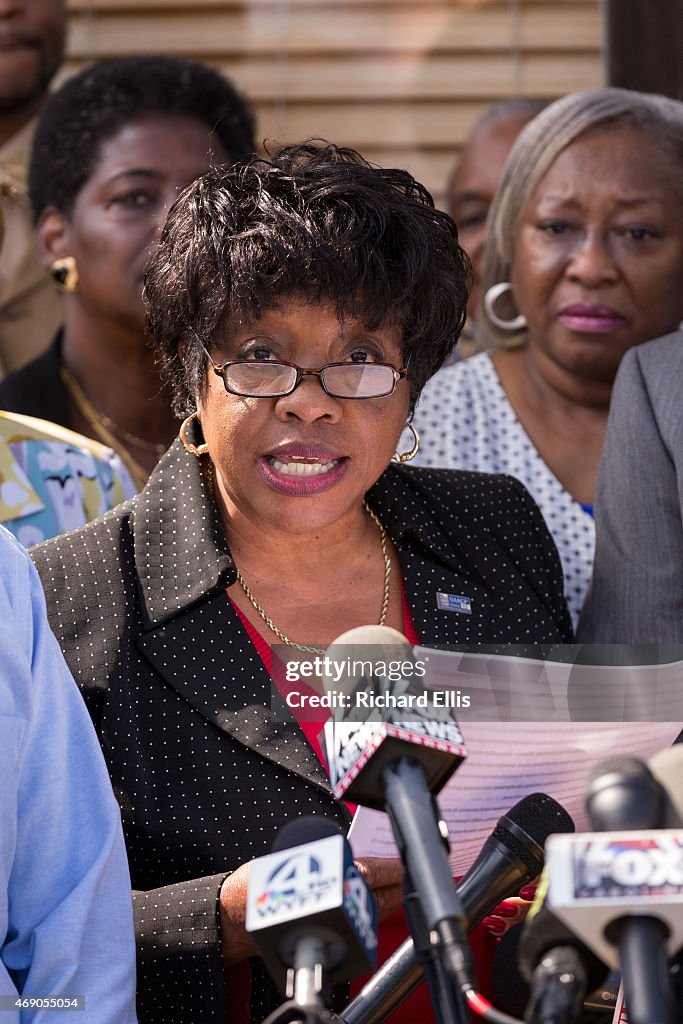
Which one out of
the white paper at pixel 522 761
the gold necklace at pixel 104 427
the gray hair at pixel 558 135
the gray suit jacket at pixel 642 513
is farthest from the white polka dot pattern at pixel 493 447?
the white paper at pixel 522 761

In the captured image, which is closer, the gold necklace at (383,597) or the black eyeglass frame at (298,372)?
the black eyeglass frame at (298,372)

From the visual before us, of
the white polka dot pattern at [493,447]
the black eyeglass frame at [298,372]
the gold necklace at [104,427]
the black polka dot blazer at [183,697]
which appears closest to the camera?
the black polka dot blazer at [183,697]

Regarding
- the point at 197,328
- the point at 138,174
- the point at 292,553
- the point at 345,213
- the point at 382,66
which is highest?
the point at 382,66

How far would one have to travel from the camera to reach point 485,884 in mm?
1741

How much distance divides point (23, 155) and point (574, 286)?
195 cm

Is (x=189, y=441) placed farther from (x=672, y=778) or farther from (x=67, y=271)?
(x=67, y=271)

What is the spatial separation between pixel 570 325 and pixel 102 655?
5.40 feet

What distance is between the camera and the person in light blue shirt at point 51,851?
2004 mm

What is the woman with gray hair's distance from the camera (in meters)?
3.54

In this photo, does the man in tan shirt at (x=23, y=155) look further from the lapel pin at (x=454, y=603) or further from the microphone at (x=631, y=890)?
the microphone at (x=631, y=890)

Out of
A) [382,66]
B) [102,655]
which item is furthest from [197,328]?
[382,66]

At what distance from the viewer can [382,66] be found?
513cm

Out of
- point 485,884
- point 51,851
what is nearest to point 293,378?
point 51,851

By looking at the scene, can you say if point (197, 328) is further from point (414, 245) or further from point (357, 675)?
point (357, 675)
